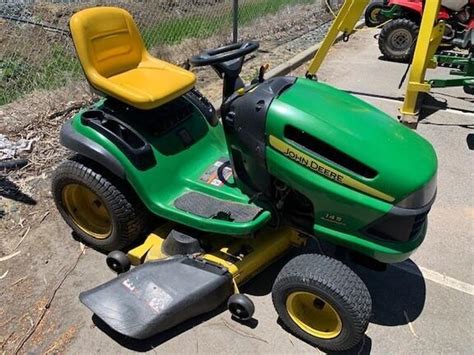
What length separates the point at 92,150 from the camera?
8.53 feet

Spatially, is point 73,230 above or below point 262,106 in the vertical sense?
below

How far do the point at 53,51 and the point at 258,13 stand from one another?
3.61m

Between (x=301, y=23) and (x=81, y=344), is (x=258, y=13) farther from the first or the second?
(x=81, y=344)

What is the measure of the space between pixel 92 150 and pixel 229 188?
77cm

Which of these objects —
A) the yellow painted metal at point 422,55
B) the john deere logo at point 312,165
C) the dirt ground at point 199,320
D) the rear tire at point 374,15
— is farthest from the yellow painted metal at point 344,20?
the rear tire at point 374,15

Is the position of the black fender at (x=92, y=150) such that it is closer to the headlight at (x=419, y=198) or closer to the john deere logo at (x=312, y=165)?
the john deere logo at (x=312, y=165)

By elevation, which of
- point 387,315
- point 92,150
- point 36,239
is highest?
point 92,150

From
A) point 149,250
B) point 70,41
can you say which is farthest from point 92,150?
point 70,41

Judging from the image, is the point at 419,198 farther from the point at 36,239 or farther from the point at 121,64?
the point at 36,239

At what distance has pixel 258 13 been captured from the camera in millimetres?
7812

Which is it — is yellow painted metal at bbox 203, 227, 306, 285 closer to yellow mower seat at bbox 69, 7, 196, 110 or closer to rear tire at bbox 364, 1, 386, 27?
yellow mower seat at bbox 69, 7, 196, 110

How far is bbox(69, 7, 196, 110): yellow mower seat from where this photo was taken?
2655mm

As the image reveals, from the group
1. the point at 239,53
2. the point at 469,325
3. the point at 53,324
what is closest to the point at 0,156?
the point at 53,324

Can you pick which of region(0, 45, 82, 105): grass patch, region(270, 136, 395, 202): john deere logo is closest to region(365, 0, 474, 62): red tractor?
region(0, 45, 82, 105): grass patch
